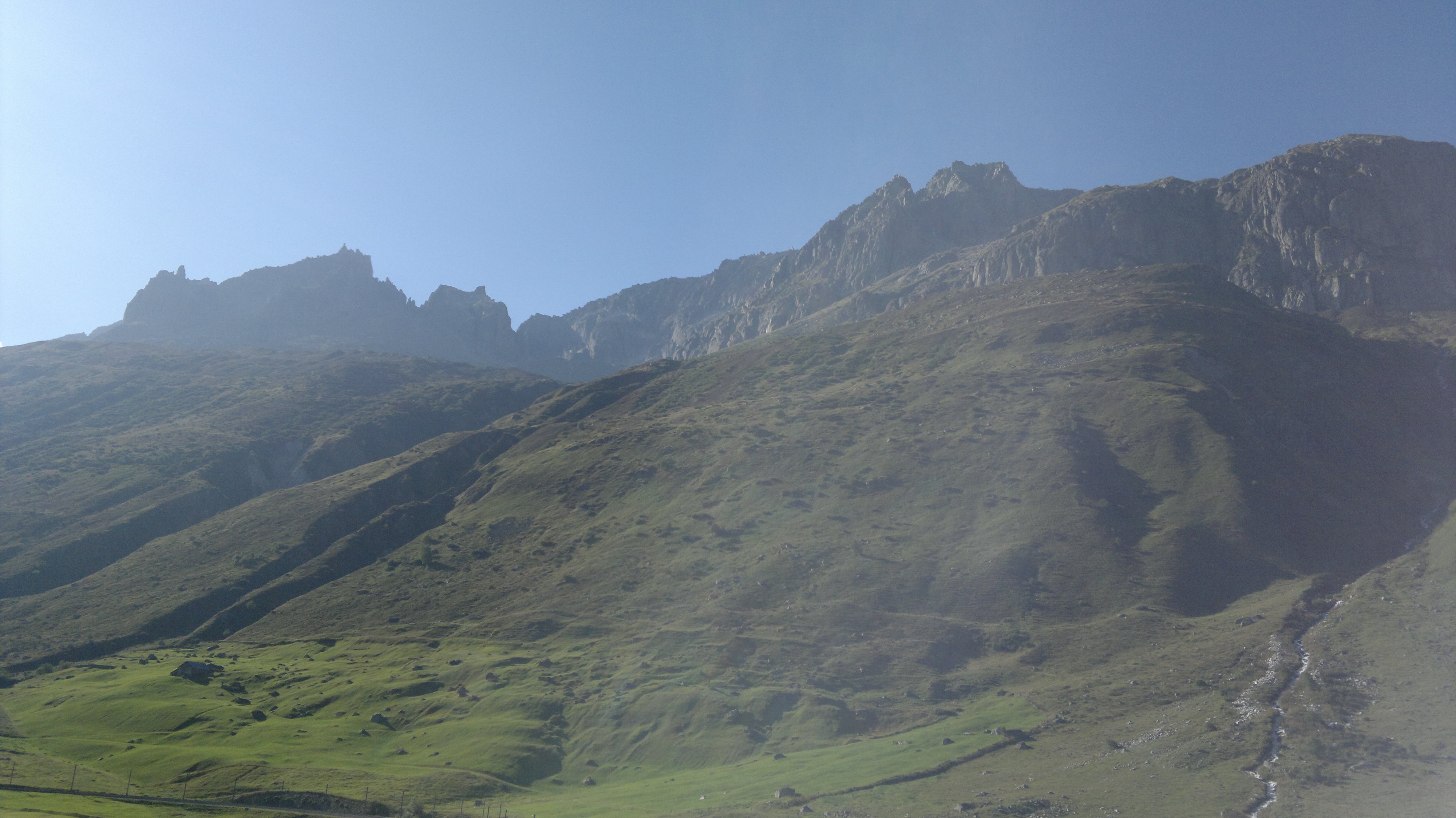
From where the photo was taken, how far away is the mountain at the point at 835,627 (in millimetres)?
86062

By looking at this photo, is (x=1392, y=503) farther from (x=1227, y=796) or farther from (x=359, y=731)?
(x=359, y=731)

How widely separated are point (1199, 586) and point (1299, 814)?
7144cm

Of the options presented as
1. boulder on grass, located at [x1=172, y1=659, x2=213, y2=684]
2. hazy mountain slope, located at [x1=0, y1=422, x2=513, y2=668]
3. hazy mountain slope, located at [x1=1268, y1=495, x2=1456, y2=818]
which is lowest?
hazy mountain slope, located at [x1=1268, y1=495, x2=1456, y2=818]

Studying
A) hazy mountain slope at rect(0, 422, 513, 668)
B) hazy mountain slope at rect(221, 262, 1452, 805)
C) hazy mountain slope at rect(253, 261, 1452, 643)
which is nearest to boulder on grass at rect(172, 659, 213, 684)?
hazy mountain slope at rect(221, 262, 1452, 805)

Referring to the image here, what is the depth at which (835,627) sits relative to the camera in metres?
128

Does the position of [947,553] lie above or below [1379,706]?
above

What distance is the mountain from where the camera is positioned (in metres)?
86.1

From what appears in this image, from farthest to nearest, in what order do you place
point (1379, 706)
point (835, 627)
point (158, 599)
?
point (158, 599), point (835, 627), point (1379, 706)

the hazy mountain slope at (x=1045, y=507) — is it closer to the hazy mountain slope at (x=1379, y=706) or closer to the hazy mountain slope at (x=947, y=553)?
the hazy mountain slope at (x=947, y=553)

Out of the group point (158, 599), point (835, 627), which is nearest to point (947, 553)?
point (835, 627)

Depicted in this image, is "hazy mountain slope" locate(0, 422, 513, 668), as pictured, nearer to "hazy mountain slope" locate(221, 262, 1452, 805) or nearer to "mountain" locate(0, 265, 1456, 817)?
"mountain" locate(0, 265, 1456, 817)

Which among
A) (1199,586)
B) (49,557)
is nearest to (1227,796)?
(1199,586)

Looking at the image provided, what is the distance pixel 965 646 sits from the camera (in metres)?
121

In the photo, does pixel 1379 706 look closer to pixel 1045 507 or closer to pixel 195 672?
pixel 1045 507
